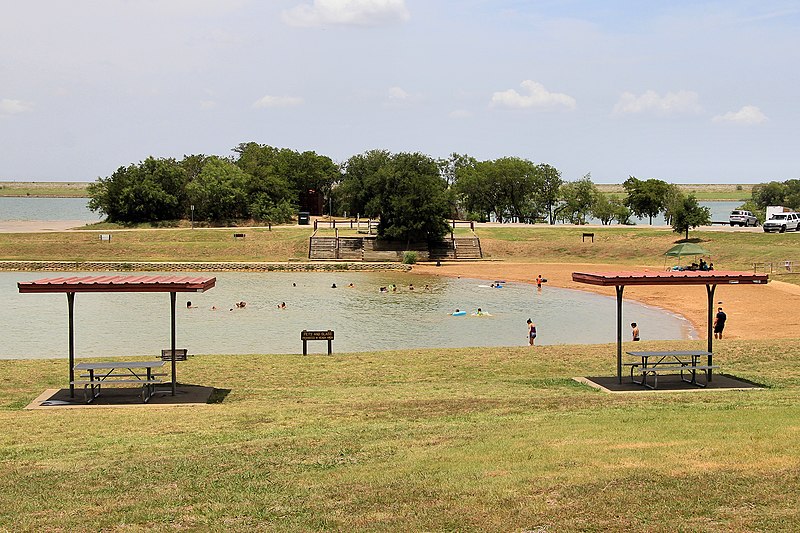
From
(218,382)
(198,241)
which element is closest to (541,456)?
(218,382)

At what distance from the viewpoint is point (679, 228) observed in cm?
7269

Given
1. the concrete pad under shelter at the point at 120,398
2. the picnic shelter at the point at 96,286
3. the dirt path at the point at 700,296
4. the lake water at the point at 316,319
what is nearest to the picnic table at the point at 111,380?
the concrete pad under shelter at the point at 120,398

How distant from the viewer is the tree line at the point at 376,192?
76062 mm

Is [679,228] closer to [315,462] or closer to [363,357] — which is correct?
[363,357]

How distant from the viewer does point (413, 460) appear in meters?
12.2

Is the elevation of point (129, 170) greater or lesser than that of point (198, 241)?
greater

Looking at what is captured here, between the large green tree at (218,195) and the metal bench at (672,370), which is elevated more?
the large green tree at (218,195)

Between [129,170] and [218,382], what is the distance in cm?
8150

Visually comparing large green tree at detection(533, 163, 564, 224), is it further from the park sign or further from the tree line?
the park sign

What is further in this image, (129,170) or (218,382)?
(129,170)

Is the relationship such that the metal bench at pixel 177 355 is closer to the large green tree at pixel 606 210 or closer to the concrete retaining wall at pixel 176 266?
the concrete retaining wall at pixel 176 266

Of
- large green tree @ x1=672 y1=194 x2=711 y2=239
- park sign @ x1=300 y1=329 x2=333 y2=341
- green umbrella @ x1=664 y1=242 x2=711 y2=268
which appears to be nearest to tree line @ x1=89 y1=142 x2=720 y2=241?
large green tree @ x1=672 y1=194 x2=711 y2=239

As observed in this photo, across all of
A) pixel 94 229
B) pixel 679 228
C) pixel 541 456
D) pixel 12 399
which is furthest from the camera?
pixel 94 229

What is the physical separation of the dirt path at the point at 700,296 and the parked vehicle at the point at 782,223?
54.7ft
